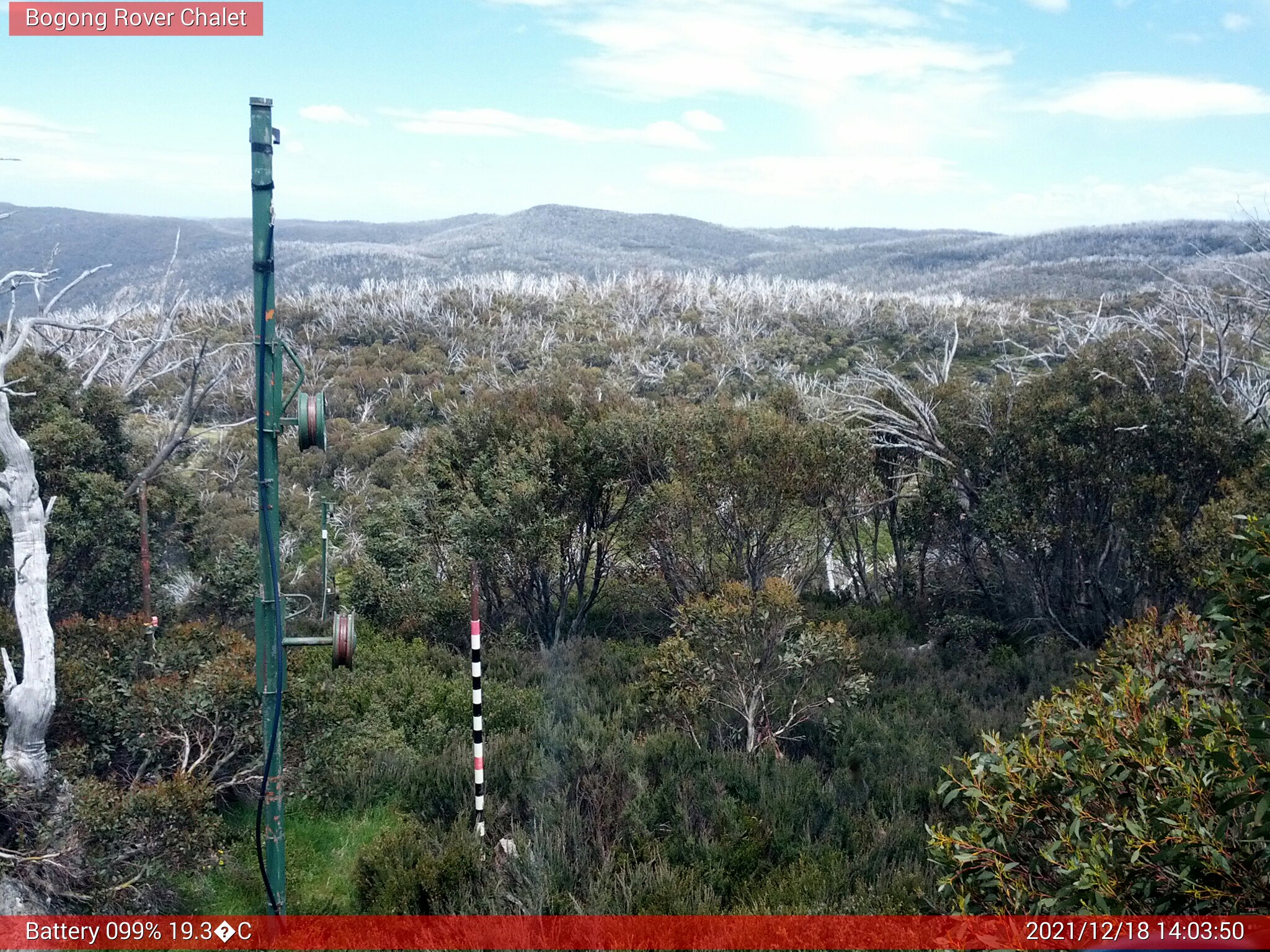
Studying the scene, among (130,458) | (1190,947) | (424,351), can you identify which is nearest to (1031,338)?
(424,351)

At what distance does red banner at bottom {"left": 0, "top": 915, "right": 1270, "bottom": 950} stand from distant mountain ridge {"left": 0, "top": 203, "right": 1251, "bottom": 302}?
2983cm

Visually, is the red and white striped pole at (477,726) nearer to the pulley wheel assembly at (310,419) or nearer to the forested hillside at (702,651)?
the forested hillside at (702,651)

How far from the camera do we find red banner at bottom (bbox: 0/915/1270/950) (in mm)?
4789

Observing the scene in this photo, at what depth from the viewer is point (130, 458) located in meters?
12.2

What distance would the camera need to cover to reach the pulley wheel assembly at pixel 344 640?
15.9ft

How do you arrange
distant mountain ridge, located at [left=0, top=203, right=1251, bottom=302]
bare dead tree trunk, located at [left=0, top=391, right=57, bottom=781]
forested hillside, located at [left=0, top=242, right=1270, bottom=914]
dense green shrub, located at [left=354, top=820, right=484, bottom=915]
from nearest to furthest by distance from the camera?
forested hillside, located at [left=0, top=242, right=1270, bottom=914] < dense green shrub, located at [left=354, top=820, right=484, bottom=915] < bare dead tree trunk, located at [left=0, top=391, right=57, bottom=781] < distant mountain ridge, located at [left=0, top=203, right=1251, bottom=302]

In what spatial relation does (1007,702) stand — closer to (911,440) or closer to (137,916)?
(911,440)

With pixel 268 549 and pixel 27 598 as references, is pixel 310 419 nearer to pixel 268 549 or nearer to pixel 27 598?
pixel 268 549

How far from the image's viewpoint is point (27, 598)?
6.73 metres

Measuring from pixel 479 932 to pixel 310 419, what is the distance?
2.86m

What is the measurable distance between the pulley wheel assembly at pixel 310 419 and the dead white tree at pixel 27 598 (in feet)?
10.1

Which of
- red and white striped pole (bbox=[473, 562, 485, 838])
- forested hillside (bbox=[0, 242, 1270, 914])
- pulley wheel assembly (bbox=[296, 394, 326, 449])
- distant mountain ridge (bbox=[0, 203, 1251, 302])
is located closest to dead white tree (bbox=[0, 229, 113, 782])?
forested hillside (bbox=[0, 242, 1270, 914])

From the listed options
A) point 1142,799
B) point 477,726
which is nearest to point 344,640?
point 477,726

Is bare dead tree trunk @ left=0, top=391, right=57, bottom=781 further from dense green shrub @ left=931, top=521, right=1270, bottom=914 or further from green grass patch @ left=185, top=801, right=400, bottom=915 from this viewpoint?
dense green shrub @ left=931, top=521, right=1270, bottom=914
